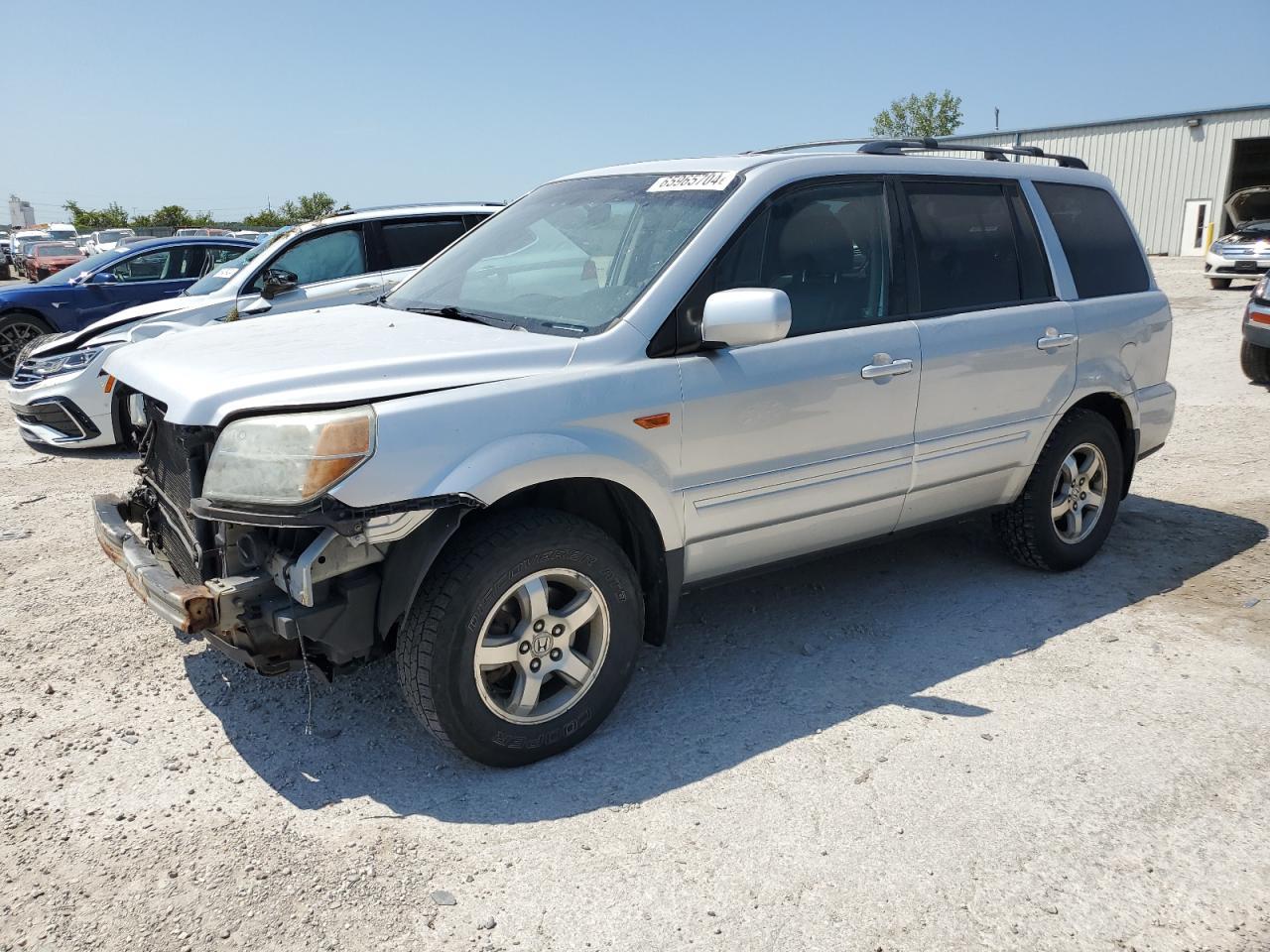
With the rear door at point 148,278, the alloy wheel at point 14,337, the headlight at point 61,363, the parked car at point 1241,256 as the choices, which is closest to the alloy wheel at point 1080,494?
the headlight at point 61,363

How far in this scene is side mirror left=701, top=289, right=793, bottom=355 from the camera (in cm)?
321

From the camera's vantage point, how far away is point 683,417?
3.34 m

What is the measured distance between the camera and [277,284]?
7645mm

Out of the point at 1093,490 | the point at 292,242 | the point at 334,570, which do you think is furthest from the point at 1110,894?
the point at 292,242

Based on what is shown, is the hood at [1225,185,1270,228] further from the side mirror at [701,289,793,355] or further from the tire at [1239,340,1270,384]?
the side mirror at [701,289,793,355]

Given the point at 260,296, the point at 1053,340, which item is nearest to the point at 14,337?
the point at 260,296

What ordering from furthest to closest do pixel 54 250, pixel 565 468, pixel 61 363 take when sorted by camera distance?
pixel 54 250 < pixel 61 363 < pixel 565 468

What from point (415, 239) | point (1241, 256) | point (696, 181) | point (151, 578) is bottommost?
point (1241, 256)

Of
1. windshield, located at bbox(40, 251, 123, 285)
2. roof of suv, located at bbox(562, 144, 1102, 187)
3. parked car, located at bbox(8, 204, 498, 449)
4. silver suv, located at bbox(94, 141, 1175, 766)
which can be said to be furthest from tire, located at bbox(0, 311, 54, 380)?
roof of suv, located at bbox(562, 144, 1102, 187)

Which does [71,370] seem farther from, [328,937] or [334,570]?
[328,937]

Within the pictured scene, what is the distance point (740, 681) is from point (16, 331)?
10876 millimetres

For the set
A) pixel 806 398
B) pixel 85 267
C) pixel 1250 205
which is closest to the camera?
pixel 806 398

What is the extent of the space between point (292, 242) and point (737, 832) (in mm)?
6679

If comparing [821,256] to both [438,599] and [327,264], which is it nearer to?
[438,599]
